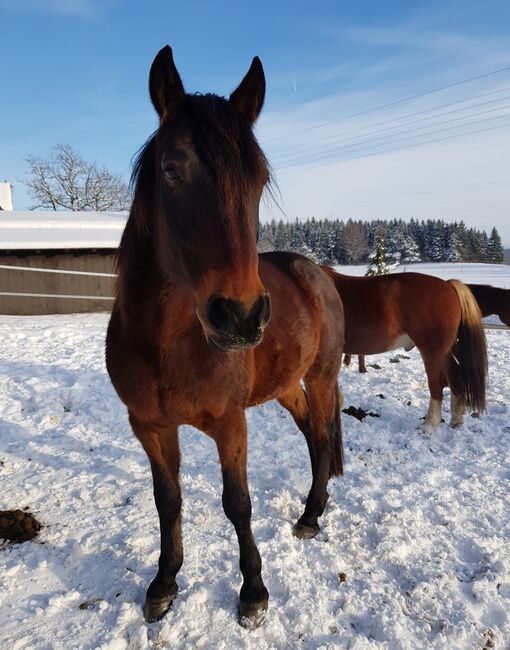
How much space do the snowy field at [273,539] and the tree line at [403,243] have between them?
2080 inches

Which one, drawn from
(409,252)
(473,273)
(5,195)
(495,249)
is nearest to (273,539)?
(473,273)

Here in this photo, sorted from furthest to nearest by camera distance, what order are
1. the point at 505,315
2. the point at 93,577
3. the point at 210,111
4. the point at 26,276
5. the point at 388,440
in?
1. the point at 26,276
2. the point at 505,315
3. the point at 388,440
4. the point at 93,577
5. the point at 210,111

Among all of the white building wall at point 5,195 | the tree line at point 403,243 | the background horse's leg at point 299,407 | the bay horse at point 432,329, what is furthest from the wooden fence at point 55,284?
the tree line at point 403,243

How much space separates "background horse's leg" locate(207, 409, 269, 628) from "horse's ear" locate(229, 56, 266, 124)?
1495 mm

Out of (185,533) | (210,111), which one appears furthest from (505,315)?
(210,111)

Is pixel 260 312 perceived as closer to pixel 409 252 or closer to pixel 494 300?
pixel 494 300

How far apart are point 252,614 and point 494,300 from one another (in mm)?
6573

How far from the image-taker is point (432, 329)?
513 centimetres

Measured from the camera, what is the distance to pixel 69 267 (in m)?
13.0

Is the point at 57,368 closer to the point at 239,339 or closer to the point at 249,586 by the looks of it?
the point at 249,586

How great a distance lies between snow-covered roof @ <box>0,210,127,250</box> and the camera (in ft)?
39.7

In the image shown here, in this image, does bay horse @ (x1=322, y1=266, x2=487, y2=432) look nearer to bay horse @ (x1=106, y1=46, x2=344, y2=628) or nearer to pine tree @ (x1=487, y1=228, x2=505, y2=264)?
bay horse @ (x1=106, y1=46, x2=344, y2=628)

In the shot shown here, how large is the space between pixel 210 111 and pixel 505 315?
272 inches

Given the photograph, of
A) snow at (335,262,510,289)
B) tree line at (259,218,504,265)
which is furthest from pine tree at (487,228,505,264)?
snow at (335,262,510,289)
